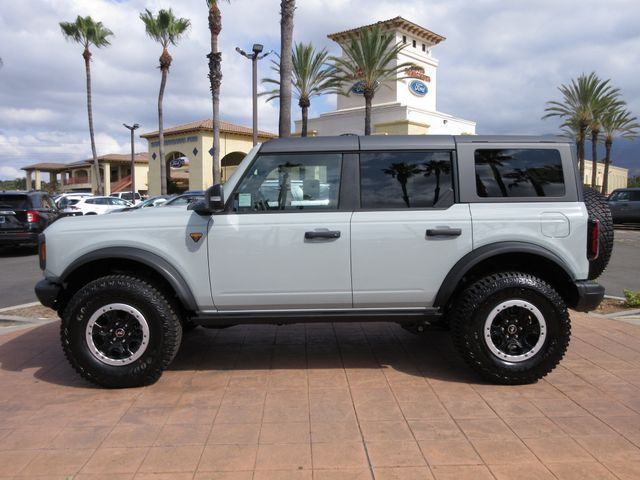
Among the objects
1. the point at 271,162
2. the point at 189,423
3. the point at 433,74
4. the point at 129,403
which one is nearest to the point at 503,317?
the point at 271,162

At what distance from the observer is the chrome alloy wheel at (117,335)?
4.23 m

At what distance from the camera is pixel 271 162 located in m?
4.34

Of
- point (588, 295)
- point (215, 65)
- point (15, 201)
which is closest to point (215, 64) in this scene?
point (215, 65)

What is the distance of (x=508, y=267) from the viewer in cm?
446

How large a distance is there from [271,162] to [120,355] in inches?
76.9

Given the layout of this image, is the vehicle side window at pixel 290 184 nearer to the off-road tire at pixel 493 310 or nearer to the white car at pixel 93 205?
the off-road tire at pixel 493 310

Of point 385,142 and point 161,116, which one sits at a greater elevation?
point 161,116

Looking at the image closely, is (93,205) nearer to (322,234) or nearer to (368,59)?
(368,59)

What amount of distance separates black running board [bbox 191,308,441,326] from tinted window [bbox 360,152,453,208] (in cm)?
85

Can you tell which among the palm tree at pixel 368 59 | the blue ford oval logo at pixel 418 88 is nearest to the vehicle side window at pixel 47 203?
the palm tree at pixel 368 59

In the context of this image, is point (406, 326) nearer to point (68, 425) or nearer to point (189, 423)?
point (189, 423)

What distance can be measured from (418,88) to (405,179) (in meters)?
33.7

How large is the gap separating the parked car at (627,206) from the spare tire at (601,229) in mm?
19421

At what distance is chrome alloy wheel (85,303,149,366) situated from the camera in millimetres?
4230
